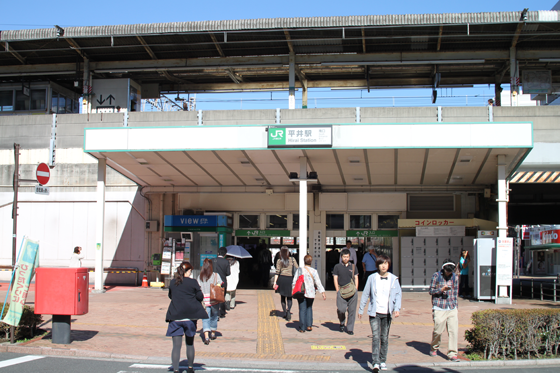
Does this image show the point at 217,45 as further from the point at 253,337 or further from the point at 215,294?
the point at 253,337

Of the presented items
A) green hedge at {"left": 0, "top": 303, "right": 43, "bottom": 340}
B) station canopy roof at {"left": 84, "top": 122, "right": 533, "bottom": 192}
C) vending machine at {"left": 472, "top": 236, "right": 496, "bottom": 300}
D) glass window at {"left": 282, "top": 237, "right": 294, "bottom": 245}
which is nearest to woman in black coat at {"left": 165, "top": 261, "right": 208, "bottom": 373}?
green hedge at {"left": 0, "top": 303, "right": 43, "bottom": 340}

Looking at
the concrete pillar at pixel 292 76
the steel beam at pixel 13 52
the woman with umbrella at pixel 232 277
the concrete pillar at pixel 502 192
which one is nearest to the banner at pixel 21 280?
the woman with umbrella at pixel 232 277

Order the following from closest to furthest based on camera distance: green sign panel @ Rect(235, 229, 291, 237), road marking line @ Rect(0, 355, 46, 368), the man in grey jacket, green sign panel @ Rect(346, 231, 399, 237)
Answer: the man in grey jacket, road marking line @ Rect(0, 355, 46, 368), green sign panel @ Rect(346, 231, 399, 237), green sign panel @ Rect(235, 229, 291, 237)

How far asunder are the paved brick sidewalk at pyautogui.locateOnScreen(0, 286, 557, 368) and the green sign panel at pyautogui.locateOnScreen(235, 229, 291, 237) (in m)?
5.50

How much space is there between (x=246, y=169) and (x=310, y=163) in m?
2.29

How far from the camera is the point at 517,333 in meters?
8.05

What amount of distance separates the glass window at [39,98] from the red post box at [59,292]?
21000mm

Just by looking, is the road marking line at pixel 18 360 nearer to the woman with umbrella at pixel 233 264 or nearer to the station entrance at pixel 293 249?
the woman with umbrella at pixel 233 264

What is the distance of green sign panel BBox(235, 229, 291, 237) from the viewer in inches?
773

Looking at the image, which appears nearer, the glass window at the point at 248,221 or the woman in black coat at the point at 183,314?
the woman in black coat at the point at 183,314

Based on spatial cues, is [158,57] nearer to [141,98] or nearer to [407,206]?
[141,98]

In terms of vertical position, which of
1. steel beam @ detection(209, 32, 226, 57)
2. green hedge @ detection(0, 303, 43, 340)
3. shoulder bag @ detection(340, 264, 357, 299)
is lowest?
green hedge @ detection(0, 303, 43, 340)

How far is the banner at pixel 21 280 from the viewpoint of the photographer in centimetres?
873

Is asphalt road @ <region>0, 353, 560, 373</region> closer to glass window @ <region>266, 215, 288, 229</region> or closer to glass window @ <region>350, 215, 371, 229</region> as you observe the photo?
glass window @ <region>350, 215, 371, 229</region>
